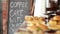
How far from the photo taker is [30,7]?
1365 mm

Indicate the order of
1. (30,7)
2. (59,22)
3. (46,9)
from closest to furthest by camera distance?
(59,22) < (46,9) < (30,7)

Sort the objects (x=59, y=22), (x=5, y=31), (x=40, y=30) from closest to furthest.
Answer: (x=40, y=30) → (x=59, y=22) → (x=5, y=31)

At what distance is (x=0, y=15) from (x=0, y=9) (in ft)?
0.21

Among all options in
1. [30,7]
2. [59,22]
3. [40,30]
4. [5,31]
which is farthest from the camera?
[5,31]

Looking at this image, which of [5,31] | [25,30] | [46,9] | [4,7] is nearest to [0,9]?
[4,7]

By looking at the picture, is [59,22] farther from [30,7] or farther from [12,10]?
[12,10]

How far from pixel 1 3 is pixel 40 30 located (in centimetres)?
75

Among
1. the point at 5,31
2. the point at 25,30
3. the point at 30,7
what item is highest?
the point at 30,7

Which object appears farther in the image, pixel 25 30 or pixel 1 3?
pixel 1 3

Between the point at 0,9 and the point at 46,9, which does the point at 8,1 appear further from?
the point at 46,9

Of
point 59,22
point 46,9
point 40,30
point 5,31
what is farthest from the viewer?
point 5,31

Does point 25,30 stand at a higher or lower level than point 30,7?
lower

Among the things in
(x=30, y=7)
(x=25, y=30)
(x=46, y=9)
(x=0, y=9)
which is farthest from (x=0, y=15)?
(x=25, y=30)

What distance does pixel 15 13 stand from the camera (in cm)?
143
